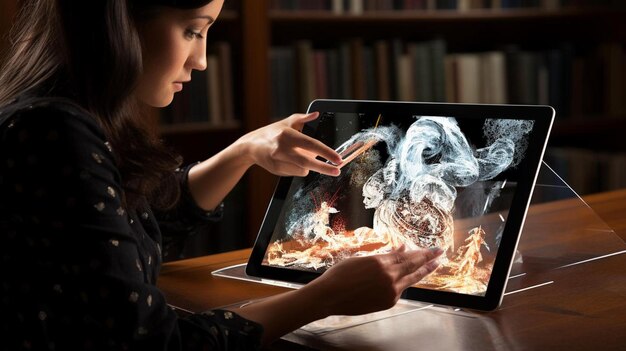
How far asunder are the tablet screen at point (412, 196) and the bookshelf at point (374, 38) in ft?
4.53

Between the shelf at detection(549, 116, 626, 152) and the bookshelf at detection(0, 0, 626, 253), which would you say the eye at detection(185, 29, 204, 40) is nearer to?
the bookshelf at detection(0, 0, 626, 253)

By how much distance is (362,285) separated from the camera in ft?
3.83

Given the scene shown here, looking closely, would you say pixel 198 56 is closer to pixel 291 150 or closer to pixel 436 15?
pixel 291 150

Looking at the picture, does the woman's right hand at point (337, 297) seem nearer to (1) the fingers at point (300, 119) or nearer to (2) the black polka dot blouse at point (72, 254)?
(2) the black polka dot blouse at point (72, 254)

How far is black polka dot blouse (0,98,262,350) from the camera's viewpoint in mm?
1061

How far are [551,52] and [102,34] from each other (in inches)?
110

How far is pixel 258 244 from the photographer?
1462 mm

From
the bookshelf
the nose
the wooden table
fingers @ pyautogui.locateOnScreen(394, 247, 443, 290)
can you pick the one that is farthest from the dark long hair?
the bookshelf

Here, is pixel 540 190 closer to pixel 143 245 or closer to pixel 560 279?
pixel 560 279

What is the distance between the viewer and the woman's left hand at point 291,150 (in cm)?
144

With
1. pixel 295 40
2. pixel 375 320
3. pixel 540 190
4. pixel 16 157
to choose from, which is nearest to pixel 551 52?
pixel 295 40

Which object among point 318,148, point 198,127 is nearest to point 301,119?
point 318,148

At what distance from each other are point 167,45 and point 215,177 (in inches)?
18.3

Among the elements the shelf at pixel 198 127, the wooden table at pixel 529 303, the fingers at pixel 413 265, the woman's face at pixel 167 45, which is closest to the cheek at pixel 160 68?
the woman's face at pixel 167 45
